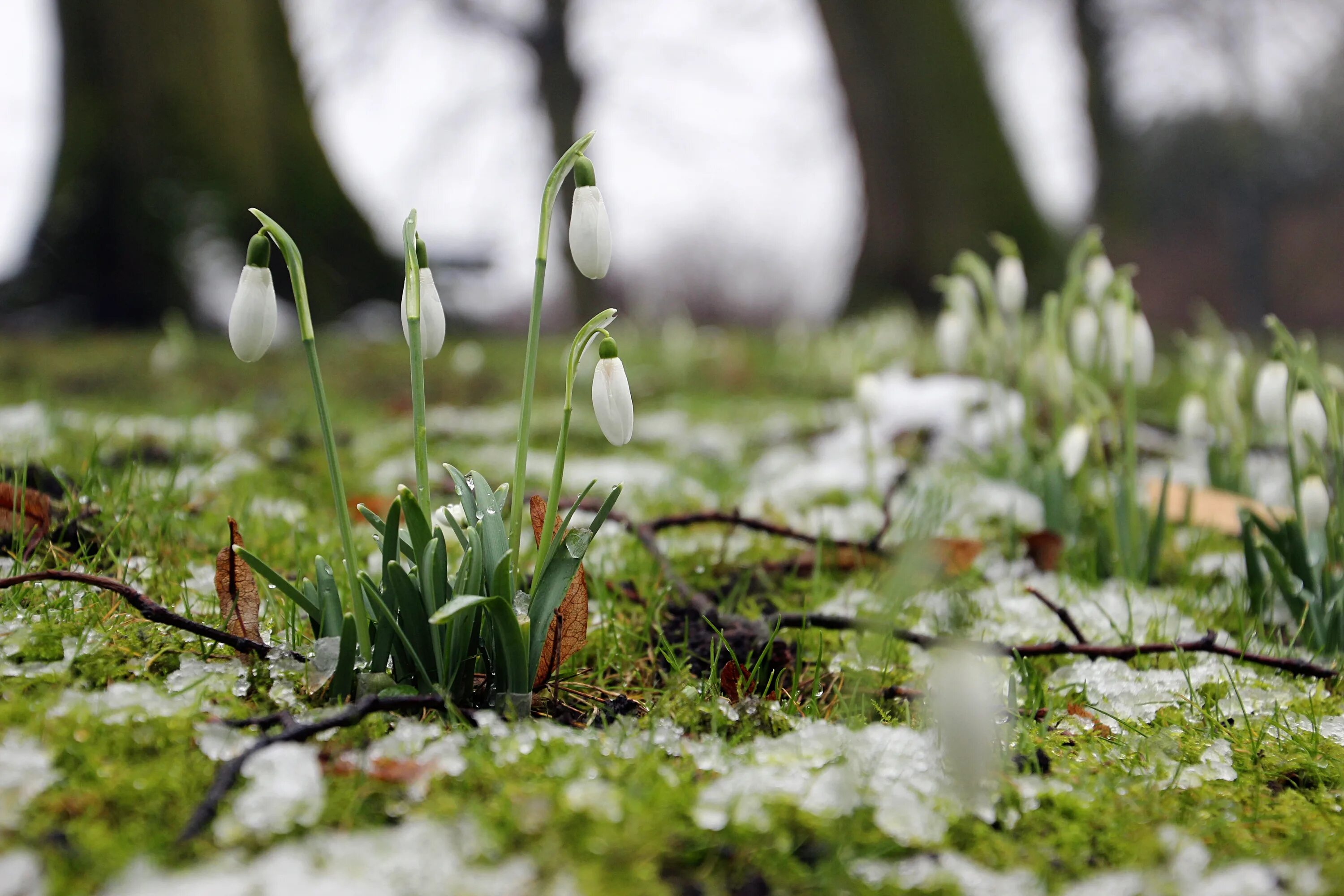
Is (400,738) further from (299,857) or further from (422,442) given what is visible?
(422,442)

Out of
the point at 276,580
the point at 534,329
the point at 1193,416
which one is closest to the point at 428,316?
the point at 534,329

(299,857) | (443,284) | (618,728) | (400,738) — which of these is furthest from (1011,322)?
(443,284)

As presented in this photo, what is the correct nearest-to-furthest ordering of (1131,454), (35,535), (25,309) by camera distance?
(35,535) < (1131,454) < (25,309)

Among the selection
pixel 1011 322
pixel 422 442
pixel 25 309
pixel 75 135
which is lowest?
pixel 25 309

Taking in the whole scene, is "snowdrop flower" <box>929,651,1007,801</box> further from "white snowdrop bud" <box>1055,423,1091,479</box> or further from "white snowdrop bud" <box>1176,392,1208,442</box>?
"white snowdrop bud" <box>1176,392,1208,442</box>

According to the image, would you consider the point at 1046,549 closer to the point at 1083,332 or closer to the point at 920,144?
the point at 1083,332

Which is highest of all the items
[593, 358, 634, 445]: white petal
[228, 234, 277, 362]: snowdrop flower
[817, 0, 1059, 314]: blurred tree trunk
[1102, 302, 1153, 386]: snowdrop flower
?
[817, 0, 1059, 314]: blurred tree trunk

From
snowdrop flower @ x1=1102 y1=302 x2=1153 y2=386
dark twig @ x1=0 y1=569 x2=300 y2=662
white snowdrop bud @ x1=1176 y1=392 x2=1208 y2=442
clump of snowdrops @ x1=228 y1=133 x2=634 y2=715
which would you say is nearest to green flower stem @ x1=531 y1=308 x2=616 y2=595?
clump of snowdrops @ x1=228 y1=133 x2=634 y2=715
